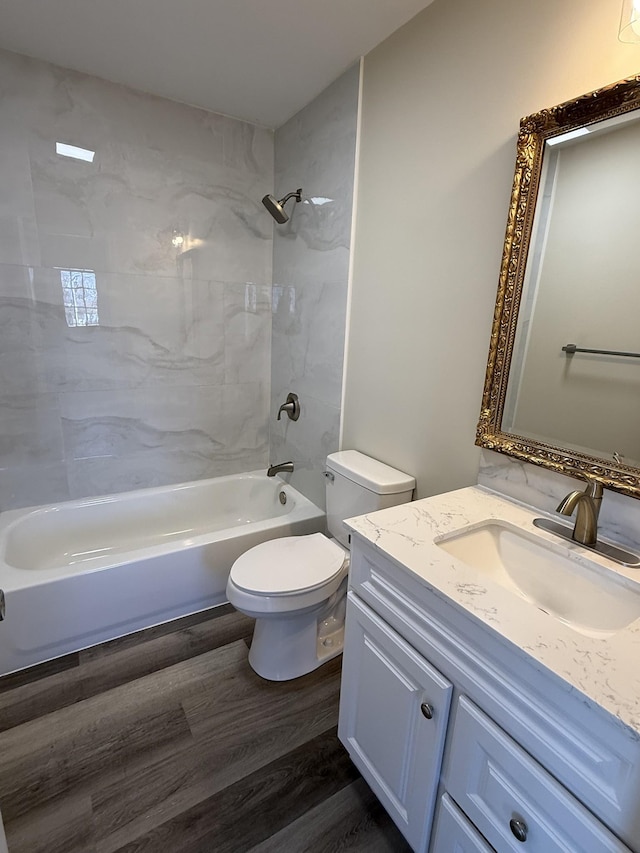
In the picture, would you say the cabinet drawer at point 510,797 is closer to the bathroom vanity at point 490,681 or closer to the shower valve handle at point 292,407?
the bathroom vanity at point 490,681

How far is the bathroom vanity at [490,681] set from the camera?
25.2 inches

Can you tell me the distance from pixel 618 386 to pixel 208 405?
2129mm

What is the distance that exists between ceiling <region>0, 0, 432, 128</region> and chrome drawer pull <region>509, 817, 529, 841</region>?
2239 mm

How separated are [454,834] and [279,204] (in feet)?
8.25

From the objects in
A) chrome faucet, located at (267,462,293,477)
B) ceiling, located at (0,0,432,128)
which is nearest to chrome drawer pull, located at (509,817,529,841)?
chrome faucet, located at (267,462,293,477)

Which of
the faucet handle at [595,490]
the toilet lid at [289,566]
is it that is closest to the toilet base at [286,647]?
the toilet lid at [289,566]

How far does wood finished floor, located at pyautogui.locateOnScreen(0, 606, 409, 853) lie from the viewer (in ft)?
3.80

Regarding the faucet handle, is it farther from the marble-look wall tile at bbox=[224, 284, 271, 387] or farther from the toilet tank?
the marble-look wall tile at bbox=[224, 284, 271, 387]

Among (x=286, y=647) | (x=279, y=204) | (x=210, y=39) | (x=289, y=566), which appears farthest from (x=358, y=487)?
(x=210, y=39)

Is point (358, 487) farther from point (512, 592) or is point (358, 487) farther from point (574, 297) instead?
point (574, 297)

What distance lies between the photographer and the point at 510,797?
2.47 feet

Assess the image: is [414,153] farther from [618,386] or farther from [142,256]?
[142,256]

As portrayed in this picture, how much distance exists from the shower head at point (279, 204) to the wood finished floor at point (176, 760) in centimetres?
216

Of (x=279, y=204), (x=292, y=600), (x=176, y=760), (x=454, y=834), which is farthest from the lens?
(x=279, y=204)
